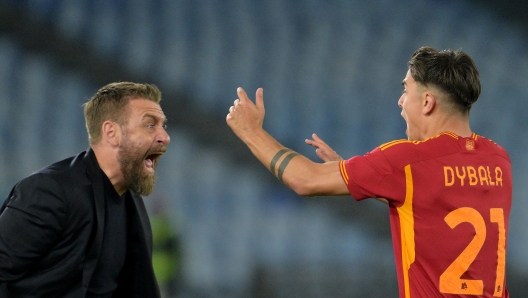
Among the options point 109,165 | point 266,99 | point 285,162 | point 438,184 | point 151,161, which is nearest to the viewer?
point 438,184

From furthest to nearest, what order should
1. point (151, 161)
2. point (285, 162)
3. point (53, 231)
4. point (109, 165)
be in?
point (151, 161)
point (109, 165)
point (53, 231)
point (285, 162)

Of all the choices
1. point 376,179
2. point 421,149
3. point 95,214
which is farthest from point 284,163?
point 95,214

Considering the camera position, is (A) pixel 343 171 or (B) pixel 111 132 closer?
(A) pixel 343 171

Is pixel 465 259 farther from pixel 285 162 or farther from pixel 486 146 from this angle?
pixel 285 162

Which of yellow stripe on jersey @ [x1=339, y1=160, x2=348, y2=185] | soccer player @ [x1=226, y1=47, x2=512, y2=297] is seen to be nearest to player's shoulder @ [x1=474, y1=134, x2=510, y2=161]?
soccer player @ [x1=226, y1=47, x2=512, y2=297]

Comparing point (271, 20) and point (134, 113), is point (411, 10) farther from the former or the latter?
point (134, 113)

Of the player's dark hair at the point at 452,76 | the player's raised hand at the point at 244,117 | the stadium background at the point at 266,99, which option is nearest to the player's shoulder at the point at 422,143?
the player's dark hair at the point at 452,76

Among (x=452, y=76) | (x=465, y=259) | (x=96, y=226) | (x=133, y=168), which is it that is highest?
(x=452, y=76)

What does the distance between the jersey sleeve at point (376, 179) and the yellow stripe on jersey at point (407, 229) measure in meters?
0.02

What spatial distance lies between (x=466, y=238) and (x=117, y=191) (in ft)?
4.76

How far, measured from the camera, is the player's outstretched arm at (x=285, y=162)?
221cm

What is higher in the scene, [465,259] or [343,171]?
[343,171]

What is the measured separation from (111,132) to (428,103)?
1.31 m

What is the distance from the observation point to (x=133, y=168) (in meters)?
2.81
